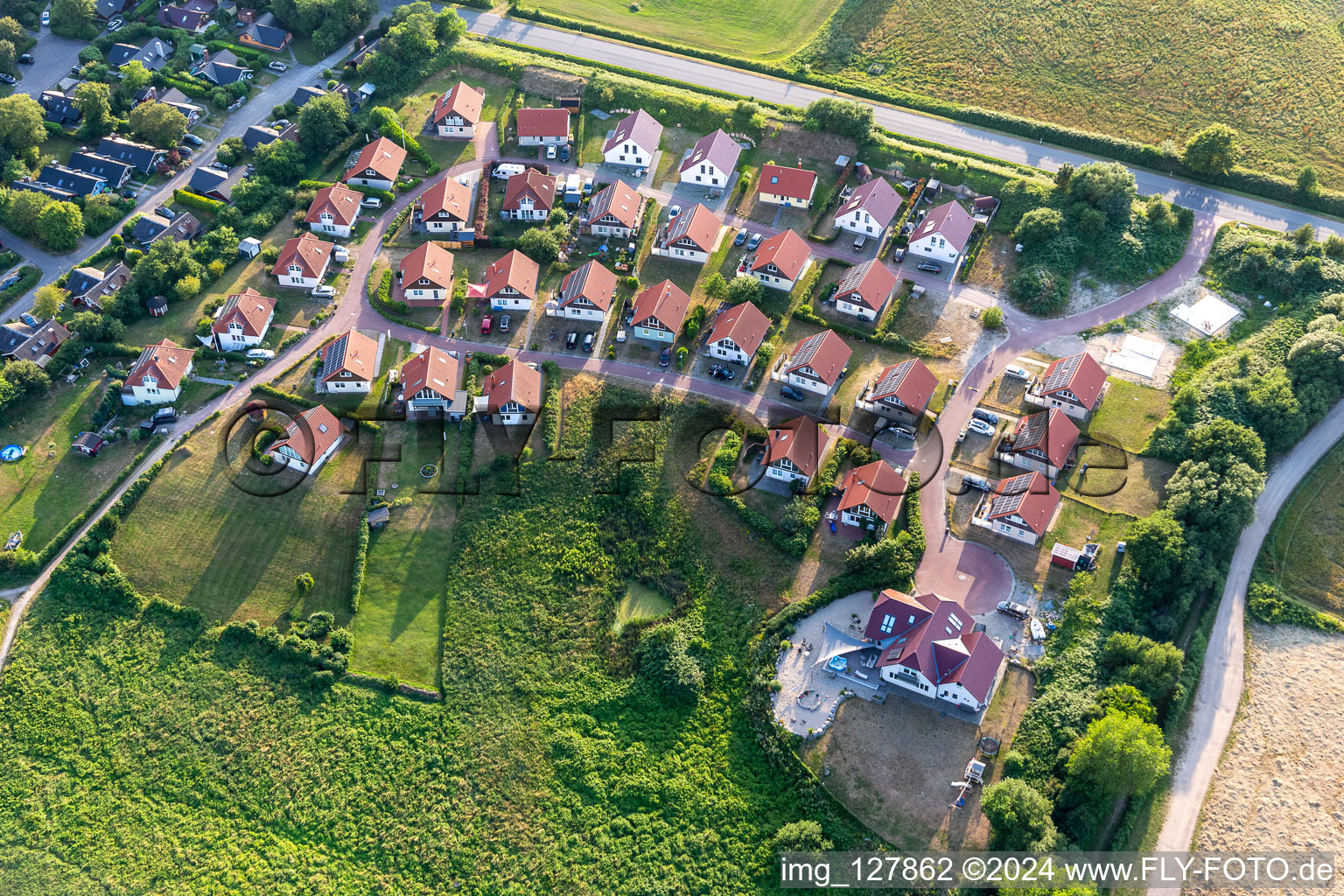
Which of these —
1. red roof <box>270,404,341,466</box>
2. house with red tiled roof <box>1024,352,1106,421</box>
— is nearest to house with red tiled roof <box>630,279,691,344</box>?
red roof <box>270,404,341,466</box>

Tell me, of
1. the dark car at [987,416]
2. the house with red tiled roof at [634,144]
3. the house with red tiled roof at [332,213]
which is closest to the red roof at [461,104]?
the house with red tiled roof at [634,144]

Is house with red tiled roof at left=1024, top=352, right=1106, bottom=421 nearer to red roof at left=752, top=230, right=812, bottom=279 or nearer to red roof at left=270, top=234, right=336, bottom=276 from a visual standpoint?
red roof at left=752, top=230, right=812, bottom=279

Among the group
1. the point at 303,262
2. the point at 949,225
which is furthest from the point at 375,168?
the point at 949,225

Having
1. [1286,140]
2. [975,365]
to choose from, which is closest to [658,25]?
[975,365]

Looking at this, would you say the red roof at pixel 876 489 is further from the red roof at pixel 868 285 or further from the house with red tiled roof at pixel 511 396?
the house with red tiled roof at pixel 511 396

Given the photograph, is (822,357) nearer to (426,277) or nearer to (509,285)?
(509,285)

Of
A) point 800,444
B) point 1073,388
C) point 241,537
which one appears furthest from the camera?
point 1073,388
